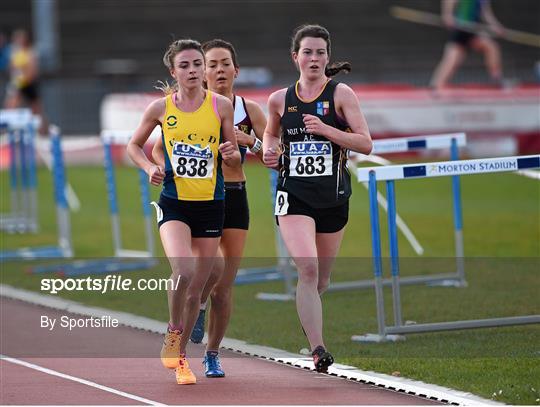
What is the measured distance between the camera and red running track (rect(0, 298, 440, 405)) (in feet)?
26.7

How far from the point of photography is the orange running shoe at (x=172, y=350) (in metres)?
8.61

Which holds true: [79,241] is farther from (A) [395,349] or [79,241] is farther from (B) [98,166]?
(B) [98,166]

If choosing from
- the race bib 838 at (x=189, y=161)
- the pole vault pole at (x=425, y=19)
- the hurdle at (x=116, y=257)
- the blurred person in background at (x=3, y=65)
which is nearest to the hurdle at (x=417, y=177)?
the race bib 838 at (x=189, y=161)

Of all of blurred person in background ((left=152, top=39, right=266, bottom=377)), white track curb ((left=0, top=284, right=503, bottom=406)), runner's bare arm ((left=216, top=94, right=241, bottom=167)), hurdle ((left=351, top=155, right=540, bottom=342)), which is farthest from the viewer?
hurdle ((left=351, top=155, right=540, bottom=342))

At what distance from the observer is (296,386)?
8.58 meters

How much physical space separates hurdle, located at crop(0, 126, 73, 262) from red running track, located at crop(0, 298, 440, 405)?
14.3 feet

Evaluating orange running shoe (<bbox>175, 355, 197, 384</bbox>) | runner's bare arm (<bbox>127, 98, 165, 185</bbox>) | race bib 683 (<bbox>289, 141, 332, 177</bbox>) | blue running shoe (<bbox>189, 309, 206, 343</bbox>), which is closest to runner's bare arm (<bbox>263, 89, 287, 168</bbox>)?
race bib 683 (<bbox>289, 141, 332, 177</bbox>)

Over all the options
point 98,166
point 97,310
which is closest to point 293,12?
point 98,166

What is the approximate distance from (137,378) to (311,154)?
67.6 inches

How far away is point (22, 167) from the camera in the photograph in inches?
699

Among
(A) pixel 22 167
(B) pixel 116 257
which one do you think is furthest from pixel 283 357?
(A) pixel 22 167

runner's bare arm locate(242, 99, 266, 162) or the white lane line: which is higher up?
runner's bare arm locate(242, 99, 266, 162)

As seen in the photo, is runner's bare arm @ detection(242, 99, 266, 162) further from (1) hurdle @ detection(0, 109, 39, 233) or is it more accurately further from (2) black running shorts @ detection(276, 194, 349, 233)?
(1) hurdle @ detection(0, 109, 39, 233)

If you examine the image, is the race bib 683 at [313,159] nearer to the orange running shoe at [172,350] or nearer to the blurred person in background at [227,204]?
the blurred person in background at [227,204]
